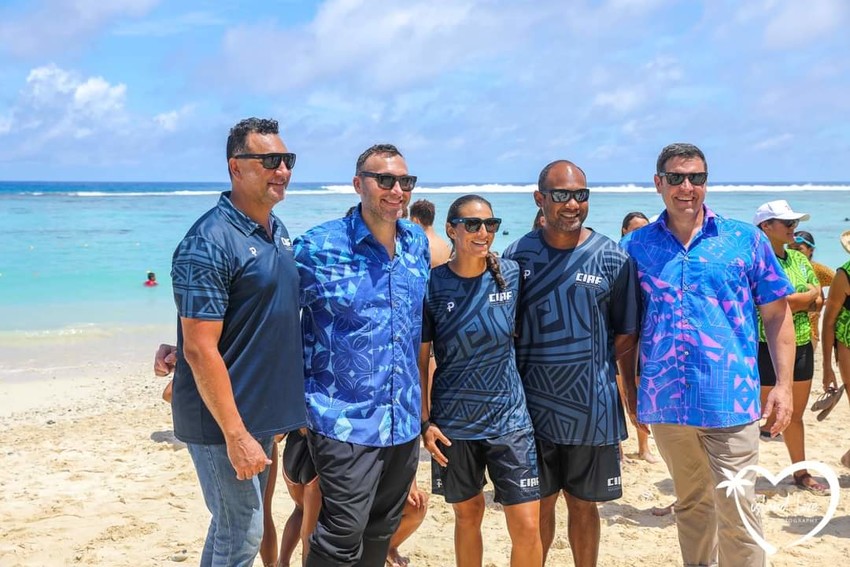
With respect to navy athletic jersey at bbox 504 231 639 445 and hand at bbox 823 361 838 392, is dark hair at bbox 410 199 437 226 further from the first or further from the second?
hand at bbox 823 361 838 392

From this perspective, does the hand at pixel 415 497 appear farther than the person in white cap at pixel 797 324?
No

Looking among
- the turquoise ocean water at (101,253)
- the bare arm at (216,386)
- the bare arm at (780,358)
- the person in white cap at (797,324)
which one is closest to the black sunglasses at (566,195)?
the bare arm at (780,358)

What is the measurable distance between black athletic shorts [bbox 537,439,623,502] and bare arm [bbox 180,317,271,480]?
159cm

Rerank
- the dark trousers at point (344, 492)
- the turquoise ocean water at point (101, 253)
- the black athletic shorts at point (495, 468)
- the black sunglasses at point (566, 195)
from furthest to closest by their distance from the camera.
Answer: the turquoise ocean water at point (101, 253), the black sunglasses at point (566, 195), the black athletic shorts at point (495, 468), the dark trousers at point (344, 492)

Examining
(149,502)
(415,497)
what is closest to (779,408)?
(415,497)

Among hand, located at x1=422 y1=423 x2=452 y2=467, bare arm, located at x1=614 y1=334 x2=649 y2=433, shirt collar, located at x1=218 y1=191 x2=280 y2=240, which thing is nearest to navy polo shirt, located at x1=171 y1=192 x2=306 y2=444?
shirt collar, located at x1=218 y1=191 x2=280 y2=240

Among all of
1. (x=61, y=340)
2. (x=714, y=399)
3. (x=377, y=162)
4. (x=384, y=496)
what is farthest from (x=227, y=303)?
(x=61, y=340)

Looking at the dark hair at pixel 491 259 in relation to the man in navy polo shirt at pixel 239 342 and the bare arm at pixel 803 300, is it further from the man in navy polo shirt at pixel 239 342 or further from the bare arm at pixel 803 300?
the bare arm at pixel 803 300

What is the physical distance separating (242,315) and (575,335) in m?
1.65

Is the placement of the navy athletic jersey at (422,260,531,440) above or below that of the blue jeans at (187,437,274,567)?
above

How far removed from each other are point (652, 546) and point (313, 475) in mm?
2545

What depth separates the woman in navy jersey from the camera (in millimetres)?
3701

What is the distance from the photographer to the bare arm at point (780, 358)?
3922mm

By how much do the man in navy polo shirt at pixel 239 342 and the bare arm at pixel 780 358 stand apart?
243 cm
